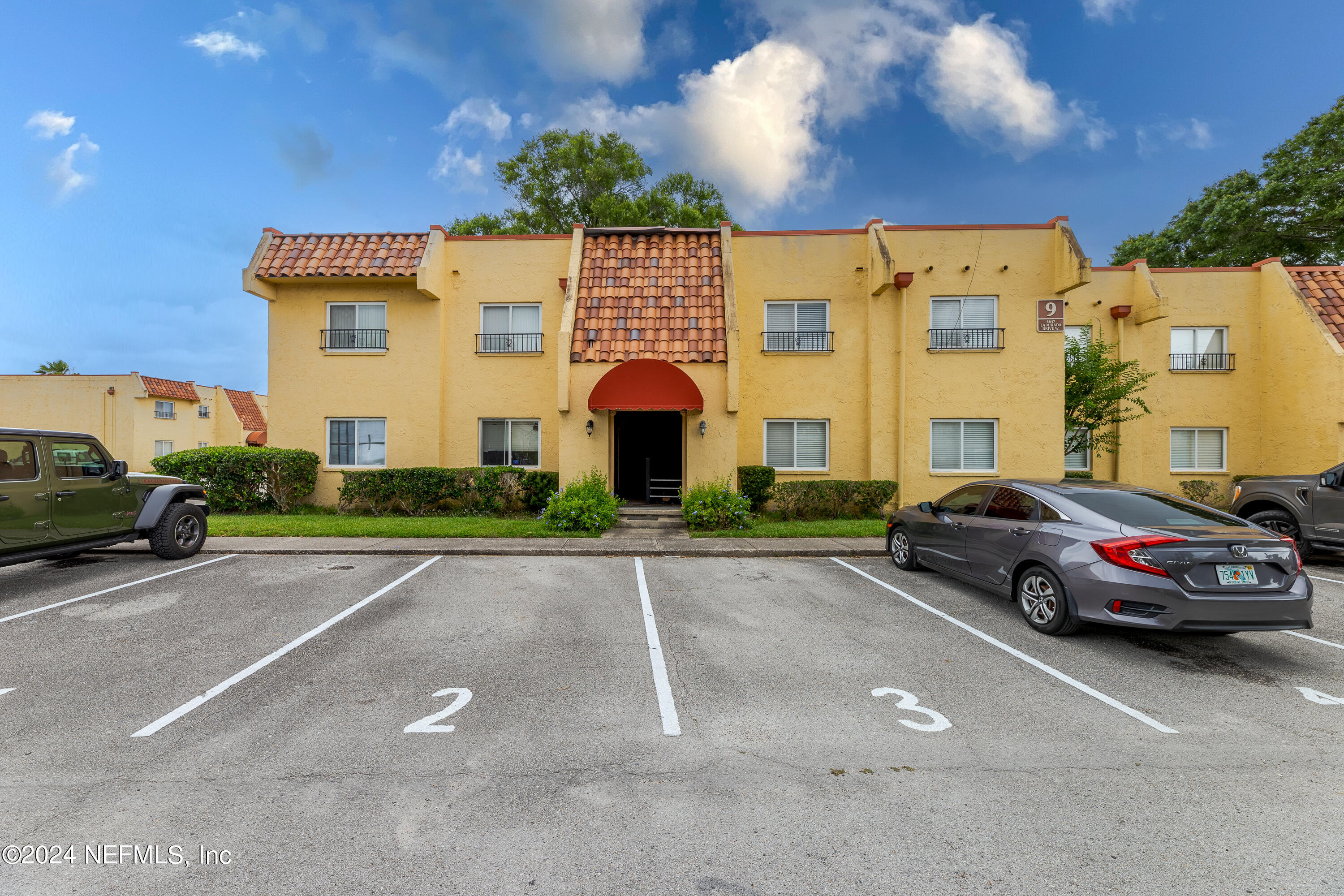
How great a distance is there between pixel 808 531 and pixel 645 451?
634cm

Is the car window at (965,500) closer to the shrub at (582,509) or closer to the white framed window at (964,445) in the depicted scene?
the shrub at (582,509)

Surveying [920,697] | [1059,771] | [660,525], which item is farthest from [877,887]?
[660,525]

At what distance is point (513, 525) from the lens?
39.8 ft

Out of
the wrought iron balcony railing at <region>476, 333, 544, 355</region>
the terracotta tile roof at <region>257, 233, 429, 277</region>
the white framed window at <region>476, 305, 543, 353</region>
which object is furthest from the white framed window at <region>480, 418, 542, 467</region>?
the terracotta tile roof at <region>257, 233, 429, 277</region>

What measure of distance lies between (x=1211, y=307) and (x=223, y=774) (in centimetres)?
2287

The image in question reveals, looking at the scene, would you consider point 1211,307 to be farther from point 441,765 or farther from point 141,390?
point 141,390

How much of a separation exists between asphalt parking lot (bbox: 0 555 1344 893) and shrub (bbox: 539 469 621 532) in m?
4.98

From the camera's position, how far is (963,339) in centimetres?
1484

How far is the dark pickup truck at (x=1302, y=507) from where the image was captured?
9.01 metres

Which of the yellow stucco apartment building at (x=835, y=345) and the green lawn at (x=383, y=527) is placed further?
the yellow stucco apartment building at (x=835, y=345)

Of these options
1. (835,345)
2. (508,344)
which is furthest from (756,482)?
(508,344)

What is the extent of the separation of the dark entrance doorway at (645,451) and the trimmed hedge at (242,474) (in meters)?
8.47

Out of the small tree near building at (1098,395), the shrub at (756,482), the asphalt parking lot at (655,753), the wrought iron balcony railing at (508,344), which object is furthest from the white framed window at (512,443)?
the small tree near building at (1098,395)

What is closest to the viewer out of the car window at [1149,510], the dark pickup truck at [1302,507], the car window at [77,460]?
the car window at [1149,510]
